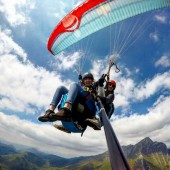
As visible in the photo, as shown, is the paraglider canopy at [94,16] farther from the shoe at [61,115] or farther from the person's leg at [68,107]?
the shoe at [61,115]

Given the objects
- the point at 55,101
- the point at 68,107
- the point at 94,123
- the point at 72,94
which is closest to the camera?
the point at 68,107

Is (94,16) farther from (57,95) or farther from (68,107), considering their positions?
(68,107)

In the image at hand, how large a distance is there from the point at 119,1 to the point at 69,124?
6333mm

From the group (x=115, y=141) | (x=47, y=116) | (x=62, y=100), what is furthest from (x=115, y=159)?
(x=62, y=100)

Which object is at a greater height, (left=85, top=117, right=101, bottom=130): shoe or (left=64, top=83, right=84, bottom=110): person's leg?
(left=64, top=83, right=84, bottom=110): person's leg

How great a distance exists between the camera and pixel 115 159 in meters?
2.52

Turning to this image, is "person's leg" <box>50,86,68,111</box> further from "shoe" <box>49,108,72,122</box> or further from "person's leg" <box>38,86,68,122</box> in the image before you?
"shoe" <box>49,108,72,122</box>

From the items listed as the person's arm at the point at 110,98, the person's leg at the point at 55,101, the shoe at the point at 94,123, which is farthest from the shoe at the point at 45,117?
the person's arm at the point at 110,98

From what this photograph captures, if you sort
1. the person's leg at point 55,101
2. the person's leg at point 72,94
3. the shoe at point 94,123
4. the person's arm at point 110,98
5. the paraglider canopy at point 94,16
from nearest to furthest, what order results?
the person's leg at point 72,94, the person's leg at point 55,101, the shoe at point 94,123, the person's arm at point 110,98, the paraglider canopy at point 94,16

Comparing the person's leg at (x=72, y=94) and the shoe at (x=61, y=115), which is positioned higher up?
the person's leg at (x=72, y=94)

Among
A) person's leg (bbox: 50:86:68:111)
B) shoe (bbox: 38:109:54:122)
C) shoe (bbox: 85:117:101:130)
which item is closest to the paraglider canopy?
person's leg (bbox: 50:86:68:111)

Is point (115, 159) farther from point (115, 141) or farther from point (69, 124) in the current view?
point (69, 124)

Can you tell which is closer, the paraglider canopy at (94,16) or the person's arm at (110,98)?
the person's arm at (110,98)

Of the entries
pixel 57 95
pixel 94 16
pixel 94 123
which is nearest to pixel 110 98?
pixel 94 123
